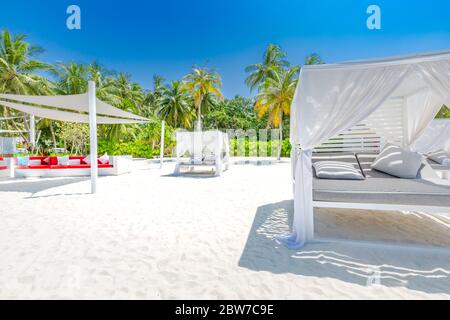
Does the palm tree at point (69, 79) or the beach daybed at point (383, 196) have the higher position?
the palm tree at point (69, 79)

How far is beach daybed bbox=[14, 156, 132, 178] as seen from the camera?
7879 mm

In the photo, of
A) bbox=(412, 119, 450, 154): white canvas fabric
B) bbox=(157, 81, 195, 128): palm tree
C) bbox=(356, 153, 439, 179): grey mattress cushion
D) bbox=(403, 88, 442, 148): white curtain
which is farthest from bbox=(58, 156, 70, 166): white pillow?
bbox=(157, 81, 195, 128): palm tree

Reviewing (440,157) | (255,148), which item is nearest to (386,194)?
(440,157)

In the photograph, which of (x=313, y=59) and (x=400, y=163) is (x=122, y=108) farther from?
(x=400, y=163)

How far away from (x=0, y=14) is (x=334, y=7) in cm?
1876

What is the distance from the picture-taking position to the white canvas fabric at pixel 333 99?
2535 mm

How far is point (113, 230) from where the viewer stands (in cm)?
307

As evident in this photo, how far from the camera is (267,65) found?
62.3 ft

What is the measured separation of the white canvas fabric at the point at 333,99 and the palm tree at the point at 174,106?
21.8 metres

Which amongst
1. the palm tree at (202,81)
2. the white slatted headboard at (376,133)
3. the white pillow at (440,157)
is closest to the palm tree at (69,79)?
the palm tree at (202,81)

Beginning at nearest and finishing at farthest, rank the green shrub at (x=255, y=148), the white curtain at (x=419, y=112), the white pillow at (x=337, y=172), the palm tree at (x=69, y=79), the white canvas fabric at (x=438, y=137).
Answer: the white pillow at (x=337, y=172) < the white curtain at (x=419, y=112) < the white canvas fabric at (x=438, y=137) < the palm tree at (x=69, y=79) < the green shrub at (x=255, y=148)

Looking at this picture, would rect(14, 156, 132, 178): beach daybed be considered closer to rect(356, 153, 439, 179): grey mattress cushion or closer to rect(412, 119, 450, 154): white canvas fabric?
rect(356, 153, 439, 179): grey mattress cushion

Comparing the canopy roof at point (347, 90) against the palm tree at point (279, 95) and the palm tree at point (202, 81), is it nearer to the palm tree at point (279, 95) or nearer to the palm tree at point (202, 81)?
the palm tree at point (279, 95)

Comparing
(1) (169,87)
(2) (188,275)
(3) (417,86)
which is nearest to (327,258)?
(2) (188,275)
